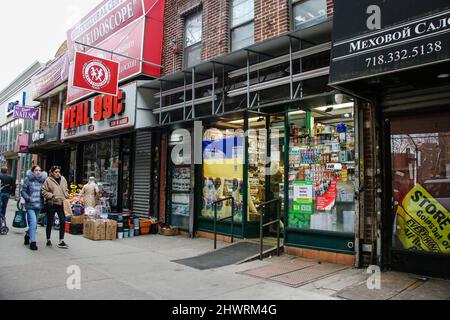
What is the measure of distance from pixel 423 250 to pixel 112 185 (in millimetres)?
10998

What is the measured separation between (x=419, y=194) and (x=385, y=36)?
2694 millimetres

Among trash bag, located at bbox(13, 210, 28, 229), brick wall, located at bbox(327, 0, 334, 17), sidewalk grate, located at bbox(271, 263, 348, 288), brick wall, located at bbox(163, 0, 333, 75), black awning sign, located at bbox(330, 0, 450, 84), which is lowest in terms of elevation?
sidewalk grate, located at bbox(271, 263, 348, 288)

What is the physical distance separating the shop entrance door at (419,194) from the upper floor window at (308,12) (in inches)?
118

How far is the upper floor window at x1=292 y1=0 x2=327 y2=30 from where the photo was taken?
8.15 metres

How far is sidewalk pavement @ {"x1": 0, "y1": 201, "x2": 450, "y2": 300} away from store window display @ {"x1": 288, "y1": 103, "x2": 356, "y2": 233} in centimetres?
96

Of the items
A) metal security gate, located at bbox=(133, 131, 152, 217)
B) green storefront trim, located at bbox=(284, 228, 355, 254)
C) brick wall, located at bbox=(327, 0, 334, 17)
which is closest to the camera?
green storefront trim, located at bbox=(284, 228, 355, 254)

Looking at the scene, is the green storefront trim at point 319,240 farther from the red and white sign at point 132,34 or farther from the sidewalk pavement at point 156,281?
the red and white sign at point 132,34

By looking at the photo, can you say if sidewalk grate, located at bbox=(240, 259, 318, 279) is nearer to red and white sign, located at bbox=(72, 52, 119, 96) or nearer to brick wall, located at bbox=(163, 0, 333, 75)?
brick wall, located at bbox=(163, 0, 333, 75)

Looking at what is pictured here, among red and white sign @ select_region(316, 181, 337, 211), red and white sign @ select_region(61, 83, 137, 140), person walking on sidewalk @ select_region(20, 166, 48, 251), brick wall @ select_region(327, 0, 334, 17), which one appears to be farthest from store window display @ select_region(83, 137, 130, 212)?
brick wall @ select_region(327, 0, 334, 17)

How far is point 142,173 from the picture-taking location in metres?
12.3

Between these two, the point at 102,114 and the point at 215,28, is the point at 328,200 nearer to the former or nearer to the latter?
the point at 215,28

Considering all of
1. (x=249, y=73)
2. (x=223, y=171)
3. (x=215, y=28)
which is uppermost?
(x=215, y=28)

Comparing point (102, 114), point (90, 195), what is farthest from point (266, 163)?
point (102, 114)

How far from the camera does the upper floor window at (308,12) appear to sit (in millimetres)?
8148
